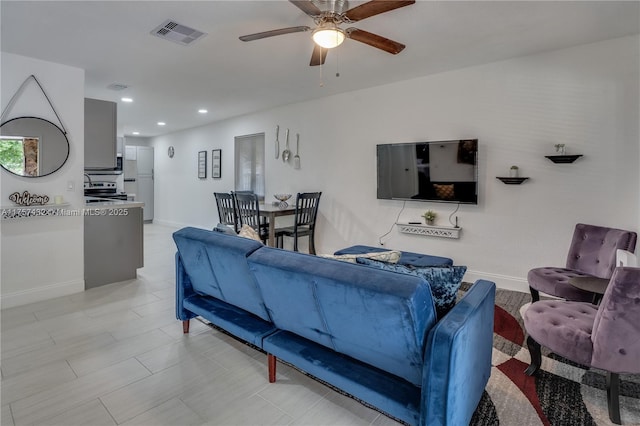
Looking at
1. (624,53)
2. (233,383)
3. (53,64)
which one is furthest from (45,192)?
(624,53)

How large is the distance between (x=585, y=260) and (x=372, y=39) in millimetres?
2594

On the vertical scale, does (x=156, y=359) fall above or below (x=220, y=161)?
below

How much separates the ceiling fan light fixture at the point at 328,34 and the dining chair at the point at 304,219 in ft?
8.25

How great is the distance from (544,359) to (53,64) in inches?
201

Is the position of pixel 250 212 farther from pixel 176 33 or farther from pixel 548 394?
pixel 548 394

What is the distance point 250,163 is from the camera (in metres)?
6.57

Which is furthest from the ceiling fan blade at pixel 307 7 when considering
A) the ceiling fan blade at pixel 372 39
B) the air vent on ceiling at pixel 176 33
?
the air vent on ceiling at pixel 176 33

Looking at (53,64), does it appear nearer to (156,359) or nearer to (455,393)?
(156,359)

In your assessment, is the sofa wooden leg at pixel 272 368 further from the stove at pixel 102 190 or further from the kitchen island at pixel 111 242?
the stove at pixel 102 190

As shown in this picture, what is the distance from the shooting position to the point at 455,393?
1.33m

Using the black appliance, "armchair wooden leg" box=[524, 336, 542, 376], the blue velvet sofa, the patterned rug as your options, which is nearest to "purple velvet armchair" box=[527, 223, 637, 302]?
the patterned rug

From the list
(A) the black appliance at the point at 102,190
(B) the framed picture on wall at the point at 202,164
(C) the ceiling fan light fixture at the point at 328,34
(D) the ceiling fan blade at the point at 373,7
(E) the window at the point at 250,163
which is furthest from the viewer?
(B) the framed picture on wall at the point at 202,164

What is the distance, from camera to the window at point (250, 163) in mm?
6362

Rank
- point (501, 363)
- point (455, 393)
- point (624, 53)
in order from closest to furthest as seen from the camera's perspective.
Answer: point (455, 393) → point (501, 363) → point (624, 53)
